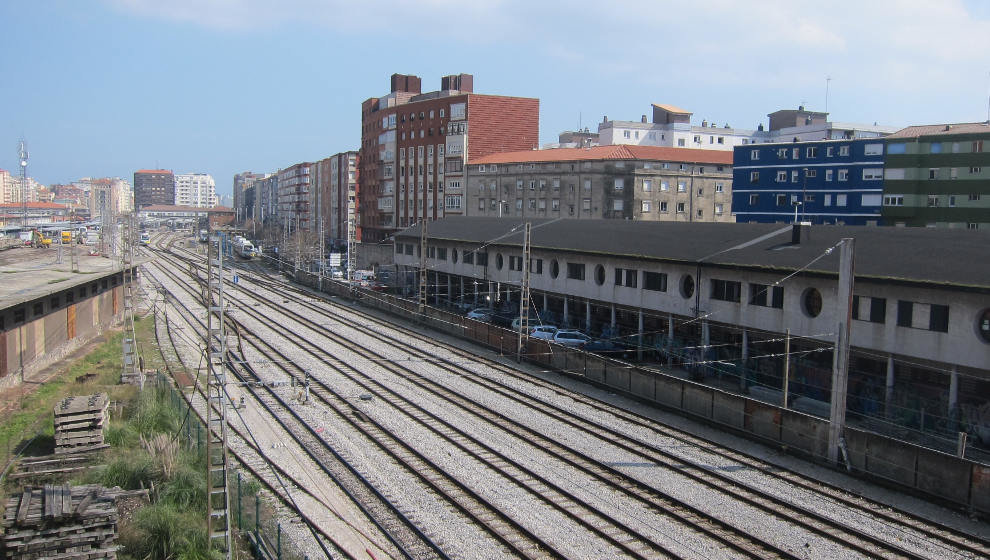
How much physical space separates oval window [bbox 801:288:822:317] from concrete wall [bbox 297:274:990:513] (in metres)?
6.29

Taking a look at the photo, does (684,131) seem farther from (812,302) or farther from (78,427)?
(78,427)

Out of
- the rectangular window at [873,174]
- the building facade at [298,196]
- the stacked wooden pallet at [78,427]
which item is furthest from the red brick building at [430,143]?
the stacked wooden pallet at [78,427]

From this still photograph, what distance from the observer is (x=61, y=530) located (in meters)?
14.8

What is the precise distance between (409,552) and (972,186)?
198 ft

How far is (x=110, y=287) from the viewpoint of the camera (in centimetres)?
4847

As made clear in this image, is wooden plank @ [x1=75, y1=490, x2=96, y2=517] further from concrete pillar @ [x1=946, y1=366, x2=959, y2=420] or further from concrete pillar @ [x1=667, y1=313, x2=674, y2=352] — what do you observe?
concrete pillar @ [x1=667, y1=313, x2=674, y2=352]

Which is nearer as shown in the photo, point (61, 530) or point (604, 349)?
point (61, 530)

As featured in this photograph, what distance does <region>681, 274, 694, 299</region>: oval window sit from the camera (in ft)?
115

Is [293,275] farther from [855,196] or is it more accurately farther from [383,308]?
[855,196]

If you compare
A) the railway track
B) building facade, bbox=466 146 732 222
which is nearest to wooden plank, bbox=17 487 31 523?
the railway track

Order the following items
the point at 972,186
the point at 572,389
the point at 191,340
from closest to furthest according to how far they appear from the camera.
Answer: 1. the point at 572,389
2. the point at 191,340
3. the point at 972,186

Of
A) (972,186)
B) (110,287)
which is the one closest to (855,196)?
(972,186)

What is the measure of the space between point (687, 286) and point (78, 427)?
83.0 ft

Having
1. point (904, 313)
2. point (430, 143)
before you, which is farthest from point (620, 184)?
point (904, 313)
